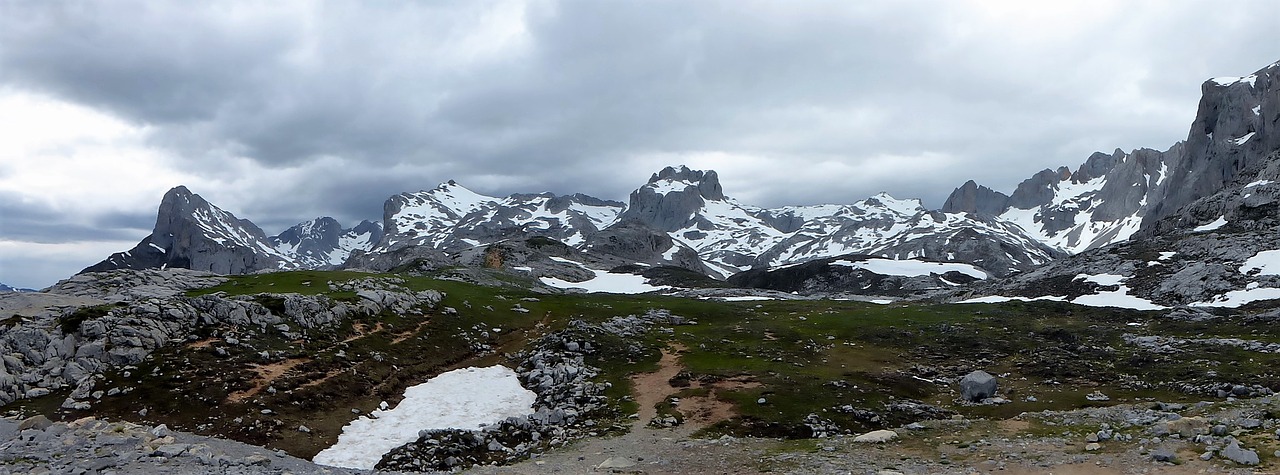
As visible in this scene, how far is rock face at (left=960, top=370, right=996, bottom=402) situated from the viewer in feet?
140

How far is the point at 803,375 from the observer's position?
4738 centimetres

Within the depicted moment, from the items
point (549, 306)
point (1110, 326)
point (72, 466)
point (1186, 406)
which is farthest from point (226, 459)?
point (1110, 326)

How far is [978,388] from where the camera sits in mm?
42781

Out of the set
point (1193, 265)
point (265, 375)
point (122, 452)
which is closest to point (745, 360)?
point (265, 375)

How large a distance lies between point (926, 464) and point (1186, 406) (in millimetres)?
21248

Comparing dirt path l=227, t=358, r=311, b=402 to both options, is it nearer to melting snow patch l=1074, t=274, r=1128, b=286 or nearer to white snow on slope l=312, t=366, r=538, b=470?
white snow on slope l=312, t=366, r=538, b=470

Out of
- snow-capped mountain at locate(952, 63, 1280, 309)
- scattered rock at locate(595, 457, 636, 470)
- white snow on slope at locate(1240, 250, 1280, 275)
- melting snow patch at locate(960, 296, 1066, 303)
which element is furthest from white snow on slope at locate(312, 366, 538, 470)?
white snow on slope at locate(1240, 250, 1280, 275)

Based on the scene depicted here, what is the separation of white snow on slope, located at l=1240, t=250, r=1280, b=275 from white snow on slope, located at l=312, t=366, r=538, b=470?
106m

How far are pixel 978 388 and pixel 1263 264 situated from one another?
8632cm

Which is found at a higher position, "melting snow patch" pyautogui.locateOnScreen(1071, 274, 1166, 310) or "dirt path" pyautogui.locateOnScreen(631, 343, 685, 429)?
"melting snow patch" pyautogui.locateOnScreen(1071, 274, 1166, 310)

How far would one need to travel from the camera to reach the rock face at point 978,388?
42.6 metres

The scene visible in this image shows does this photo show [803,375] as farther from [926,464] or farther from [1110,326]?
[1110,326]

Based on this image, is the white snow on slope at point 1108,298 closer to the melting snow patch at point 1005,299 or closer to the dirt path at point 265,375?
the melting snow patch at point 1005,299

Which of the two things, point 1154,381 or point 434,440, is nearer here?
point 434,440
